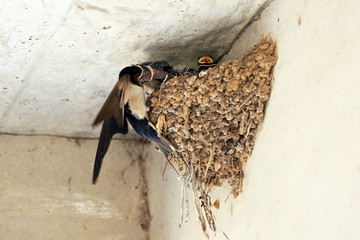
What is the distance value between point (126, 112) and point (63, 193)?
1.36 metres

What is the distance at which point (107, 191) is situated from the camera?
4.34 m

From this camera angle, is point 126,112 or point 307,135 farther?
point 126,112

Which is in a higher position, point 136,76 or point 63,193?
point 136,76

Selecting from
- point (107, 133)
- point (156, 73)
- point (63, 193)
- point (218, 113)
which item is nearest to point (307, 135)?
point (218, 113)

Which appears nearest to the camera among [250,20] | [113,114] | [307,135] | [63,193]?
[307,135]

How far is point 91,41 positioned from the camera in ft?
9.80

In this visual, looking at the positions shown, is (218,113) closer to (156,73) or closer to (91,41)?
(156,73)

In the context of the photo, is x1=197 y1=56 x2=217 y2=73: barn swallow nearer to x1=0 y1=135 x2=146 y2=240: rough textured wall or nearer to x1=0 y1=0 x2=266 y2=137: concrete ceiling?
x1=0 y1=0 x2=266 y2=137: concrete ceiling

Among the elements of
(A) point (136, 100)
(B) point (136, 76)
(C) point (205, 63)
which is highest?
(C) point (205, 63)

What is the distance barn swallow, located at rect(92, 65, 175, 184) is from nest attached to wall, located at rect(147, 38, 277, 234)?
0.19 ft

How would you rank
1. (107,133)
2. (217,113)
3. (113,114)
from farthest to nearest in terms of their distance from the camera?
(107,133) → (113,114) → (217,113)

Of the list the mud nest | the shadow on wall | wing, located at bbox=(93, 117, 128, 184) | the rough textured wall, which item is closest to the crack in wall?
the shadow on wall

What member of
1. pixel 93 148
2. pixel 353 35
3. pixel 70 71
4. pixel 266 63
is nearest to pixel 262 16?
pixel 266 63

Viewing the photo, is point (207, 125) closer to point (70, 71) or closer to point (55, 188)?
point (70, 71)
